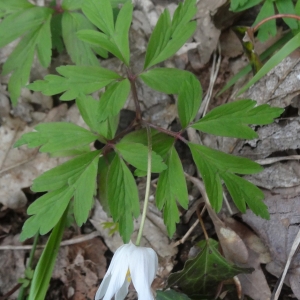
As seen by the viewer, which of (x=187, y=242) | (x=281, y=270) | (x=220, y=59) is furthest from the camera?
(x=220, y=59)

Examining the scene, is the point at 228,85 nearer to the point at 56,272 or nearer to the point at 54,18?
the point at 54,18

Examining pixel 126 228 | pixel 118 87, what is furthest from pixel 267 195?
pixel 118 87

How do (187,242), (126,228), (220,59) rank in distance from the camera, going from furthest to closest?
1. (220,59)
2. (187,242)
3. (126,228)

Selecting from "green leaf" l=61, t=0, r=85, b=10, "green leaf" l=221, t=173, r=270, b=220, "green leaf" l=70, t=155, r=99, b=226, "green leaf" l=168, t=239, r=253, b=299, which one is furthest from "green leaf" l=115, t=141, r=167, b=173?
"green leaf" l=61, t=0, r=85, b=10

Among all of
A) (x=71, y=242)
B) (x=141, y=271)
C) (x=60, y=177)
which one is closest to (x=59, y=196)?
(x=60, y=177)

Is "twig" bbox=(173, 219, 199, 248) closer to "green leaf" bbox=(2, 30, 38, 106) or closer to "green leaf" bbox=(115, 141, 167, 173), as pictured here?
"green leaf" bbox=(115, 141, 167, 173)

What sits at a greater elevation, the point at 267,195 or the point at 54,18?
the point at 54,18

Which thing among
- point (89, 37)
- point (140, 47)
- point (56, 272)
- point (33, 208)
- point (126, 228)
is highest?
point (89, 37)

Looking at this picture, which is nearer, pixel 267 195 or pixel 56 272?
pixel 267 195
